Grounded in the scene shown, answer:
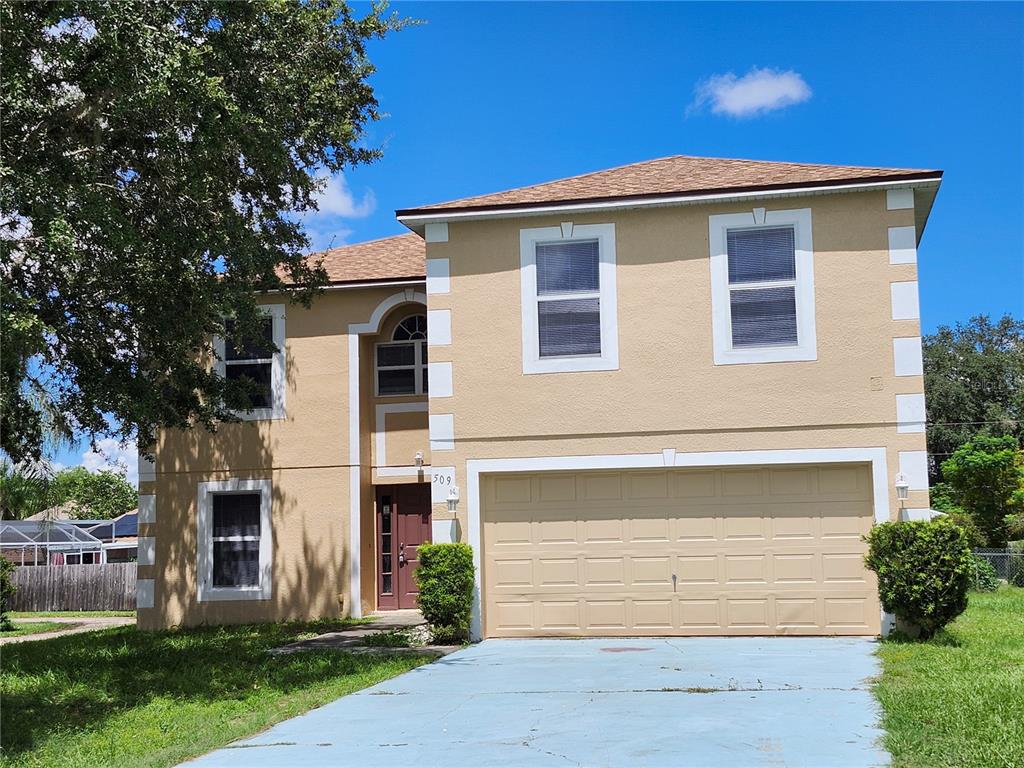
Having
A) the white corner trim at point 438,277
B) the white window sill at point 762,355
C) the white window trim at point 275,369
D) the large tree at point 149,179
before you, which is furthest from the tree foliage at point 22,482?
the white window sill at point 762,355

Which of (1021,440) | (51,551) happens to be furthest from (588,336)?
(1021,440)

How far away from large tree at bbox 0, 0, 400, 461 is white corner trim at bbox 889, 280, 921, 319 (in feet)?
24.0

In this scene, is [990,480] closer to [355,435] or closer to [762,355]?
[762,355]

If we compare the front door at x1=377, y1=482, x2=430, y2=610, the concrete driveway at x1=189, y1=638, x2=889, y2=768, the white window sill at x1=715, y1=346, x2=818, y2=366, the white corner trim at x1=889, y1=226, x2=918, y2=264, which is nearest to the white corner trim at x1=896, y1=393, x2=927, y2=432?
the white window sill at x1=715, y1=346, x2=818, y2=366

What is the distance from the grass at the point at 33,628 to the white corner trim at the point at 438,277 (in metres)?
12.5

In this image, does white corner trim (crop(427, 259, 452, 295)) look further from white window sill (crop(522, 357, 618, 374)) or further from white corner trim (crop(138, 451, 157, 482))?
white corner trim (crop(138, 451, 157, 482))

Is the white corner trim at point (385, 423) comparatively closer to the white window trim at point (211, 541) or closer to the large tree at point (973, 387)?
the white window trim at point (211, 541)

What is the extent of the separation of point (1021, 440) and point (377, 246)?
3834 centimetres

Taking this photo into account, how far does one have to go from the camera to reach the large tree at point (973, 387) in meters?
49.5

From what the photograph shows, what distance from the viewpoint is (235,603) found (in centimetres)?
1775

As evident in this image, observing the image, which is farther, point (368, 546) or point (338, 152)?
point (368, 546)

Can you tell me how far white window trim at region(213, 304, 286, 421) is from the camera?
18.1 m

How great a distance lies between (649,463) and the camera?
14.1 meters

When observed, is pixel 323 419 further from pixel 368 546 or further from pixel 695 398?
pixel 695 398
